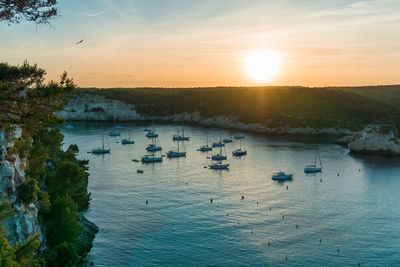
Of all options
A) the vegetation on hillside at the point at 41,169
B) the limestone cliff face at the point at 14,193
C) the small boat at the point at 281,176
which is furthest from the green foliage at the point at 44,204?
the small boat at the point at 281,176

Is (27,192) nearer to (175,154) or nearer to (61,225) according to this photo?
(61,225)

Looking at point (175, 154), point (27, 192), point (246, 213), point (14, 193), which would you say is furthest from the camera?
point (175, 154)

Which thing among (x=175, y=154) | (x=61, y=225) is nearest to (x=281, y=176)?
(x=175, y=154)

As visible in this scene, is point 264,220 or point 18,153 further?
point 264,220

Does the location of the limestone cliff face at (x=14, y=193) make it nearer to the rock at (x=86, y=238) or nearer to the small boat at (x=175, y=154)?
the rock at (x=86, y=238)

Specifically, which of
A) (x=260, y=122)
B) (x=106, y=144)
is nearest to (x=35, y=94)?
(x=106, y=144)

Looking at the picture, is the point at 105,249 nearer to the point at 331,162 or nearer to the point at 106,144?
the point at 331,162

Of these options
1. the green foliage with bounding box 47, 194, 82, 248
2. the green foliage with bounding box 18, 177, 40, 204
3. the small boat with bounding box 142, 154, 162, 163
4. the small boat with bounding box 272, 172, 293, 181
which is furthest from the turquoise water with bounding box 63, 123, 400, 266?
the green foliage with bounding box 18, 177, 40, 204

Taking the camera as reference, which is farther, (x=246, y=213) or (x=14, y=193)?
(x=246, y=213)
